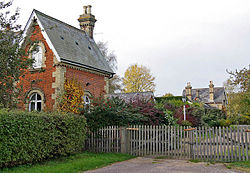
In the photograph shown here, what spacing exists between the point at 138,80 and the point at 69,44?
30.3m

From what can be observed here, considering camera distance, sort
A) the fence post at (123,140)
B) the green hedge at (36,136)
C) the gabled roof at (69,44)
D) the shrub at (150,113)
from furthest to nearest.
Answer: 1. the gabled roof at (69,44)
2. the shrub at (150,113)
3. the fence post at (123,140)
4. the green hedge at (36,136)

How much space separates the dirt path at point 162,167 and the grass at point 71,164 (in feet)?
1.46

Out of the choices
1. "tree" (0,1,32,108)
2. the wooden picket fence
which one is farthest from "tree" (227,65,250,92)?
"tree" (0,1,32,108)

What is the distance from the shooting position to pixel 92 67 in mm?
19203

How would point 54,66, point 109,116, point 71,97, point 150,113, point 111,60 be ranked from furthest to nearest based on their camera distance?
point 111,60
point 54,66
point 71,97
point 150,113
point 109,116

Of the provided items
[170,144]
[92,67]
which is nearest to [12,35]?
[92,67]

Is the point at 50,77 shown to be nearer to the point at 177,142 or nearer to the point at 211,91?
the point at 177,142

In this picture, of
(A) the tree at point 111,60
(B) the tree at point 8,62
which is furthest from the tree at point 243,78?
(A) the tree at point 111,60

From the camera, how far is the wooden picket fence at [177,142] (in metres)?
10.6

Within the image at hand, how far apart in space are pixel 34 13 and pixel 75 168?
12.4 metres

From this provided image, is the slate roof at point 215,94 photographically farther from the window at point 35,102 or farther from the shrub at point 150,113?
the window at point 35,102

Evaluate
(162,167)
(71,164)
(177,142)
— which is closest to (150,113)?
(177,142)

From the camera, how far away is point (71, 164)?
375 inches

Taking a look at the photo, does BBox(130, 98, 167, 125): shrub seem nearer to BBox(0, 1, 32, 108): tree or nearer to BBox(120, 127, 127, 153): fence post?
BBox(120, 127, 127, 153): fence post
